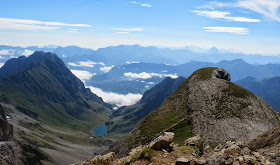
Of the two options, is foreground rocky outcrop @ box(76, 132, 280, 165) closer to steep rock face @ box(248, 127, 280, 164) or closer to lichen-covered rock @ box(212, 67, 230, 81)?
steep rock face @ box(248, 127, 280, 164)

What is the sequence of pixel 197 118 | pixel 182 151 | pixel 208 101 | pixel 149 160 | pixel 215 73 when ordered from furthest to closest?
pixel 215 73 → pixel 208 101 → pixel 197 118 → pixel 182 151 → pixel 149 160

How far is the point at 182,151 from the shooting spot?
31.2 m

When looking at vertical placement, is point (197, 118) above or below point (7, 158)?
above

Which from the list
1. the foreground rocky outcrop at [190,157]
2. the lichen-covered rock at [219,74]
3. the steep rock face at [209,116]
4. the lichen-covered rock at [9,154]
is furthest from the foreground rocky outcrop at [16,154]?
the foreground rocky outcrop at [190,157]

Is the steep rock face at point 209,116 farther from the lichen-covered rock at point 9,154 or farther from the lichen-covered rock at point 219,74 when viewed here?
the lichen-covered rock at point 9,154

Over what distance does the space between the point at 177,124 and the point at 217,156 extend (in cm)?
5482

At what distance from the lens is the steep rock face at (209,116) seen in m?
69.8

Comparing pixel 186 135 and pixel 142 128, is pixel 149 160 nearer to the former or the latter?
pixel 186 135

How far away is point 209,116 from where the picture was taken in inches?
3125

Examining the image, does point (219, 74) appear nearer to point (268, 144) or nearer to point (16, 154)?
point (268, 144)

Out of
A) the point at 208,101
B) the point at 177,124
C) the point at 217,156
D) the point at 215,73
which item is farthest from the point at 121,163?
the point at 215,73

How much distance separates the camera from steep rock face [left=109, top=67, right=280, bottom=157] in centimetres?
6975

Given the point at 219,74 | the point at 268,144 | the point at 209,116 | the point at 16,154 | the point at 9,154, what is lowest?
the point at 16,154

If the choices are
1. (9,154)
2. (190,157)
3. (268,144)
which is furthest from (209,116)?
(9,154)
